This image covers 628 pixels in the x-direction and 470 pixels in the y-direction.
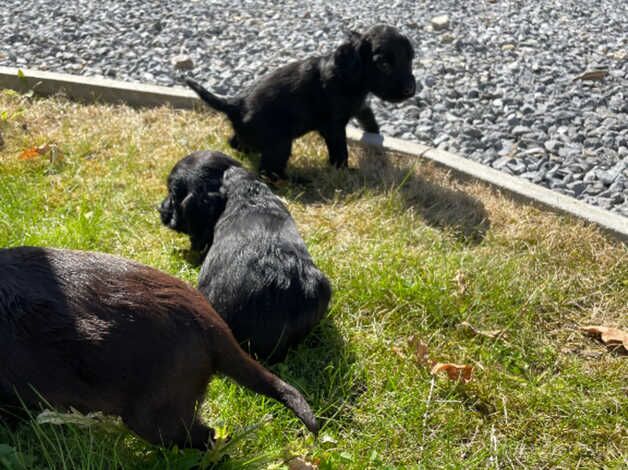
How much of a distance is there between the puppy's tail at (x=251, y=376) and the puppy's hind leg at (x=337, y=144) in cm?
313

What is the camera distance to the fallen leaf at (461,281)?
13.0 ft

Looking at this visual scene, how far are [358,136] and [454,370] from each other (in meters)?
3.04

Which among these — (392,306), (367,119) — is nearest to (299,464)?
(392,306)

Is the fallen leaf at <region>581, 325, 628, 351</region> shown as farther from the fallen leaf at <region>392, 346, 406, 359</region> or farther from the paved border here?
the fallen leaf at <region>392, 346, 406, 359</region>

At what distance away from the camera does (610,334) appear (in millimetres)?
3721

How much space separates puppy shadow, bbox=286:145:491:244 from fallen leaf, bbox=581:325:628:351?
1.09 metres

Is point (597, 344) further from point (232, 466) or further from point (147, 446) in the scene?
point (147, 446)

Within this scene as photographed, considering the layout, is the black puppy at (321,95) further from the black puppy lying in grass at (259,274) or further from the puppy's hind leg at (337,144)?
the black puppy lying in grass at (259,274)

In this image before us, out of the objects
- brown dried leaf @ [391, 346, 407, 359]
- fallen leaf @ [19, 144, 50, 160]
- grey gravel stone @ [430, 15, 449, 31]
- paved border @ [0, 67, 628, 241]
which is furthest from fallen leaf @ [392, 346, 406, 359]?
grey gravel stone @ [430, 15, 449, 31]

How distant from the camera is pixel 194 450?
272 centimetres

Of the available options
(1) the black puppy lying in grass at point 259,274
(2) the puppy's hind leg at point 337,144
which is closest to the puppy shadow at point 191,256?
(1) the black puppy lying in grass at point 259,274

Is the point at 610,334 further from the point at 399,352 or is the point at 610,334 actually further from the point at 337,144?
the point at 337,144

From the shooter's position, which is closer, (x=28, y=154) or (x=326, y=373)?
(x=326, y=373)

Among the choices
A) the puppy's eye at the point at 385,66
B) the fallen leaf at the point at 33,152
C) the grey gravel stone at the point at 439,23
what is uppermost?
the puppy's eye at the point at 385,66
